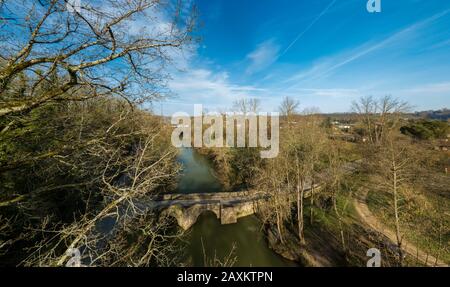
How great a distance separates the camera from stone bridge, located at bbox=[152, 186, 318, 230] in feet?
39.5

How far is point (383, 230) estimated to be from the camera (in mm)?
10625

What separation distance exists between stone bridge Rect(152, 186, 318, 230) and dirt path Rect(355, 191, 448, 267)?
6245mm

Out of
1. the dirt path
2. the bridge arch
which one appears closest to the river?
the bridge arch

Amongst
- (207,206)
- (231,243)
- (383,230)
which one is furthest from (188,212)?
(383,230)

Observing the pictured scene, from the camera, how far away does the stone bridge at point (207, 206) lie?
12055mm

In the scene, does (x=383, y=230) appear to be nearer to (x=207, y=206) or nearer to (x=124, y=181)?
(x=207, y=206)

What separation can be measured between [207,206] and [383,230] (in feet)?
34.1

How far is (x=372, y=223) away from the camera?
11297 millimetres

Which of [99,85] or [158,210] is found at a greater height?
[99,85]

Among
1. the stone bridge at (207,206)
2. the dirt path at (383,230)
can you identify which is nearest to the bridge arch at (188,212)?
the stone bridge at (207,206)

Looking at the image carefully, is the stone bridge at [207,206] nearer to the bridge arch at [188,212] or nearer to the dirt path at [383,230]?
the bridge arch at [188,212]
